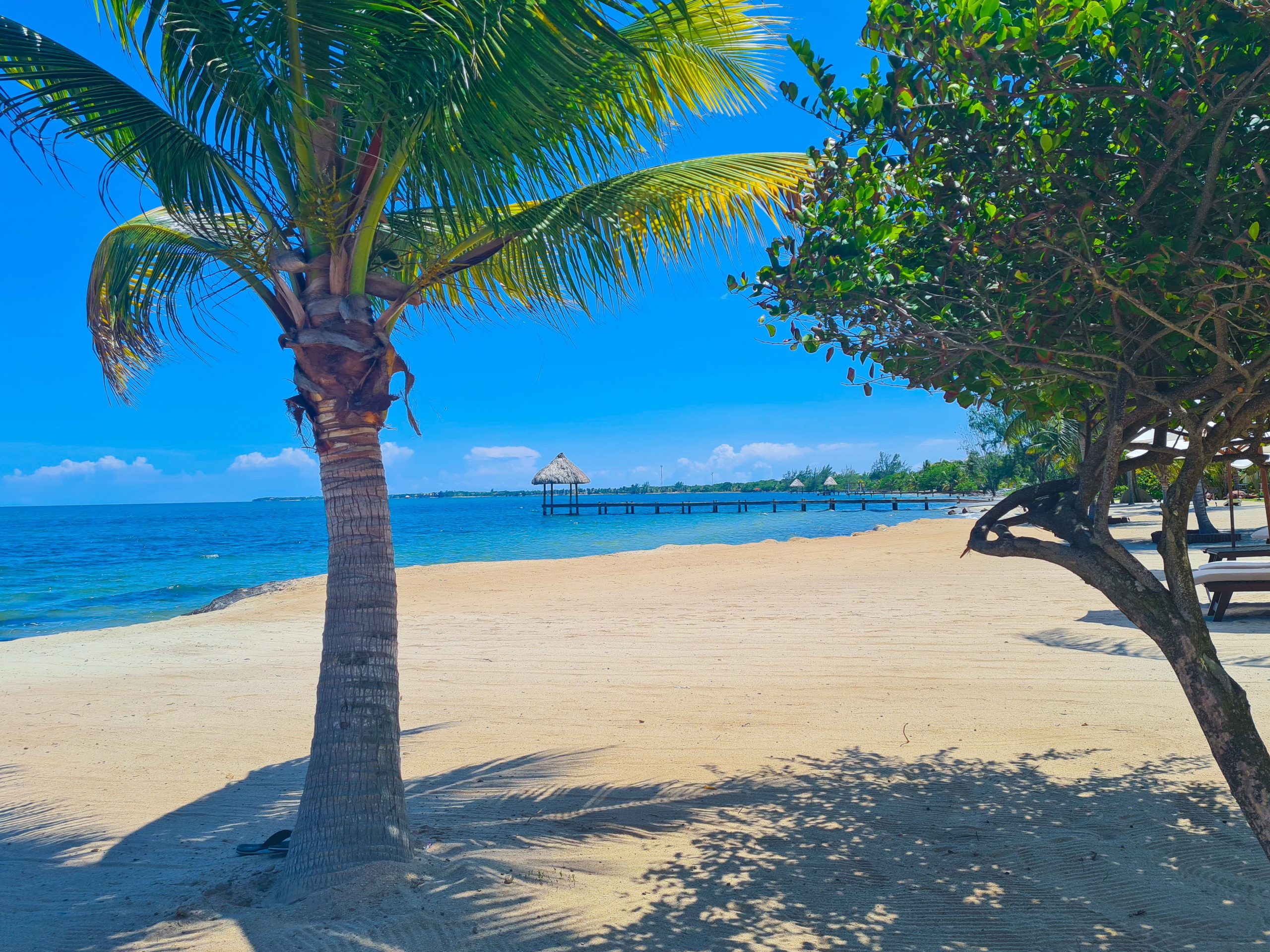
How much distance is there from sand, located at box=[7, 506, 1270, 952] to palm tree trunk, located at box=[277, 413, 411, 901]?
0.21 metres

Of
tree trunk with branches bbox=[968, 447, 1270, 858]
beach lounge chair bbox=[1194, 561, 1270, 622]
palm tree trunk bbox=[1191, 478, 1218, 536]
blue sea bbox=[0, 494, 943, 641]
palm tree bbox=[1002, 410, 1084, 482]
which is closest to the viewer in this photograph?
tree trunk with branches bbox=[968, 447, 1270, 858]

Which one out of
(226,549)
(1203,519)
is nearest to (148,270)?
(1203,519)

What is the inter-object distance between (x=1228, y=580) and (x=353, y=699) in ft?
31.2

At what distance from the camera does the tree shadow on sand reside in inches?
131

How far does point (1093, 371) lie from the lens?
341 centimetres

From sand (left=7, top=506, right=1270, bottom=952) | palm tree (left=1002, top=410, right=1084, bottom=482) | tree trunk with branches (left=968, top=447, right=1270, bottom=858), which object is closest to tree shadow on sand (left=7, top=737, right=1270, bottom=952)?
sand (left=7, top=506, right=1270, bottom=952)

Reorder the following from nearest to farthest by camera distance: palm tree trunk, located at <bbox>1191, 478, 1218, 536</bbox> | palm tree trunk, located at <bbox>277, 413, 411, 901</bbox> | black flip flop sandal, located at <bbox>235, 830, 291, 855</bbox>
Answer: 1. palm tree trunk, located at <bbox>277, 413, 411, 901</bbox>
2. black flip flop sandal, located at <bbox>235, 830, 291, 855</bbox>
3. palm tree trunk, located at <bbox>1191, 478, 1218, 536</bbox>

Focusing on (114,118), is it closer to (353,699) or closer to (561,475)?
(353,699)

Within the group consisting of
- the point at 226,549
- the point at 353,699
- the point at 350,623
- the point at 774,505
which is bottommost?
the point at 226,549

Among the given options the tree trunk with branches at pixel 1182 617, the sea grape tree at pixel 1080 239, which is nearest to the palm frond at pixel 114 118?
the sea grape tree at pixel 1080 239

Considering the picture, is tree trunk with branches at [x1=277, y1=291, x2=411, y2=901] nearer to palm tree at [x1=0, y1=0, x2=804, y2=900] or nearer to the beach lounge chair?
palm tree at [x1=0, y1=0, x2=804, y2=900]

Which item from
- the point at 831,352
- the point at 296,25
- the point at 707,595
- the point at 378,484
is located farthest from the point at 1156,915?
the point at 707,595

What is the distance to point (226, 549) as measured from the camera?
5278cm

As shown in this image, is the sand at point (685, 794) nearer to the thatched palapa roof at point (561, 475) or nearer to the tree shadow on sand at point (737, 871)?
the tree shadow on sand at point (737, 871)
